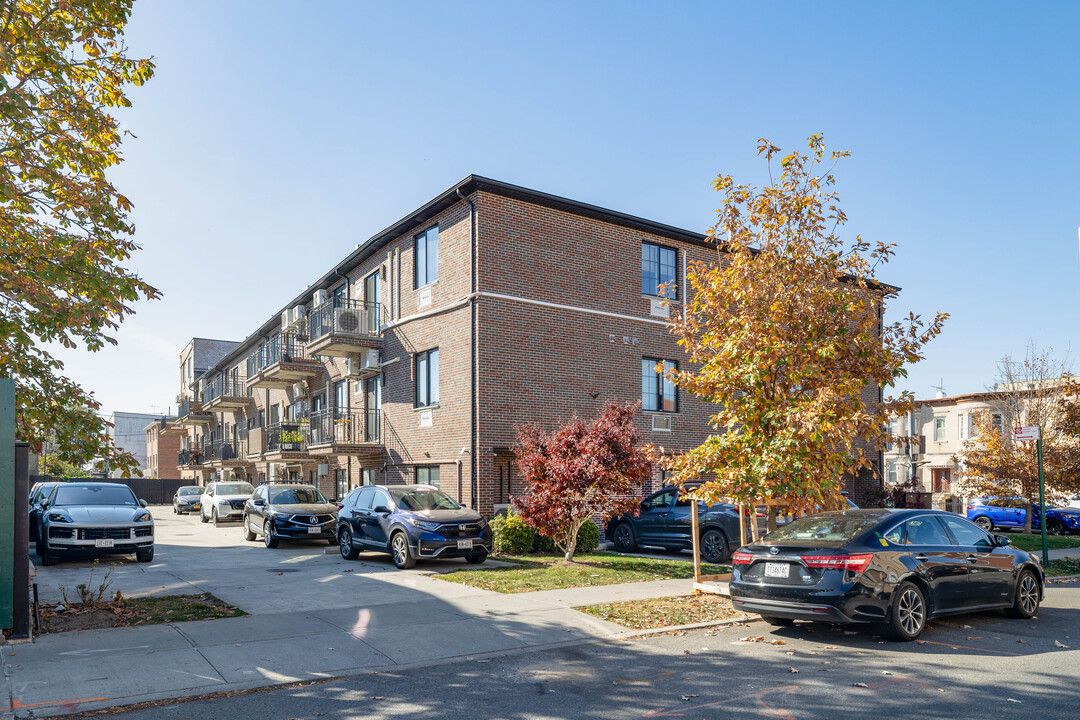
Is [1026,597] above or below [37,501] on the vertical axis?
below

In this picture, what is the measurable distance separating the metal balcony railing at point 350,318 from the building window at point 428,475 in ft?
15.2

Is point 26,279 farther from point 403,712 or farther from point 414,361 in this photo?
point 414,361

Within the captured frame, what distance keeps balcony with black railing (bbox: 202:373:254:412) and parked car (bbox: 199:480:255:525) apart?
29.5 feet

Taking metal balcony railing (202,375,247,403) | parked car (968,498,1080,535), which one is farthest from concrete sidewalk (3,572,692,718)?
metal balcony railing (202,375,247,403)

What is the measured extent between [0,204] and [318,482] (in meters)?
19.5

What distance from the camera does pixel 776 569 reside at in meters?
8.48

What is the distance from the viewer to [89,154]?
1010 cm

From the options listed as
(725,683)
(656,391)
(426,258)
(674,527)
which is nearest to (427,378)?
(426,258)

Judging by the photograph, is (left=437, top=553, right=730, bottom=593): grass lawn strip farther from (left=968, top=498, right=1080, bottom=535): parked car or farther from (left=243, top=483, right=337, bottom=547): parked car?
(left=968, top=498, right=1080, bottom=535): parked car

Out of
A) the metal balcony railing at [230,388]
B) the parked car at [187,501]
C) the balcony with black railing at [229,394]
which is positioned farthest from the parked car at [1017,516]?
the parked car at [187,501]

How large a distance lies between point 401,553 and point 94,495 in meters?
6.68

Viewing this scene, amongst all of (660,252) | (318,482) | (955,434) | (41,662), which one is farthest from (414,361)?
(955,434)

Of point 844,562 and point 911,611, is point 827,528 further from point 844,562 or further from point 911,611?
point 911,611

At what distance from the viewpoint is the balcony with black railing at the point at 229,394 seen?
40188 millimetres
